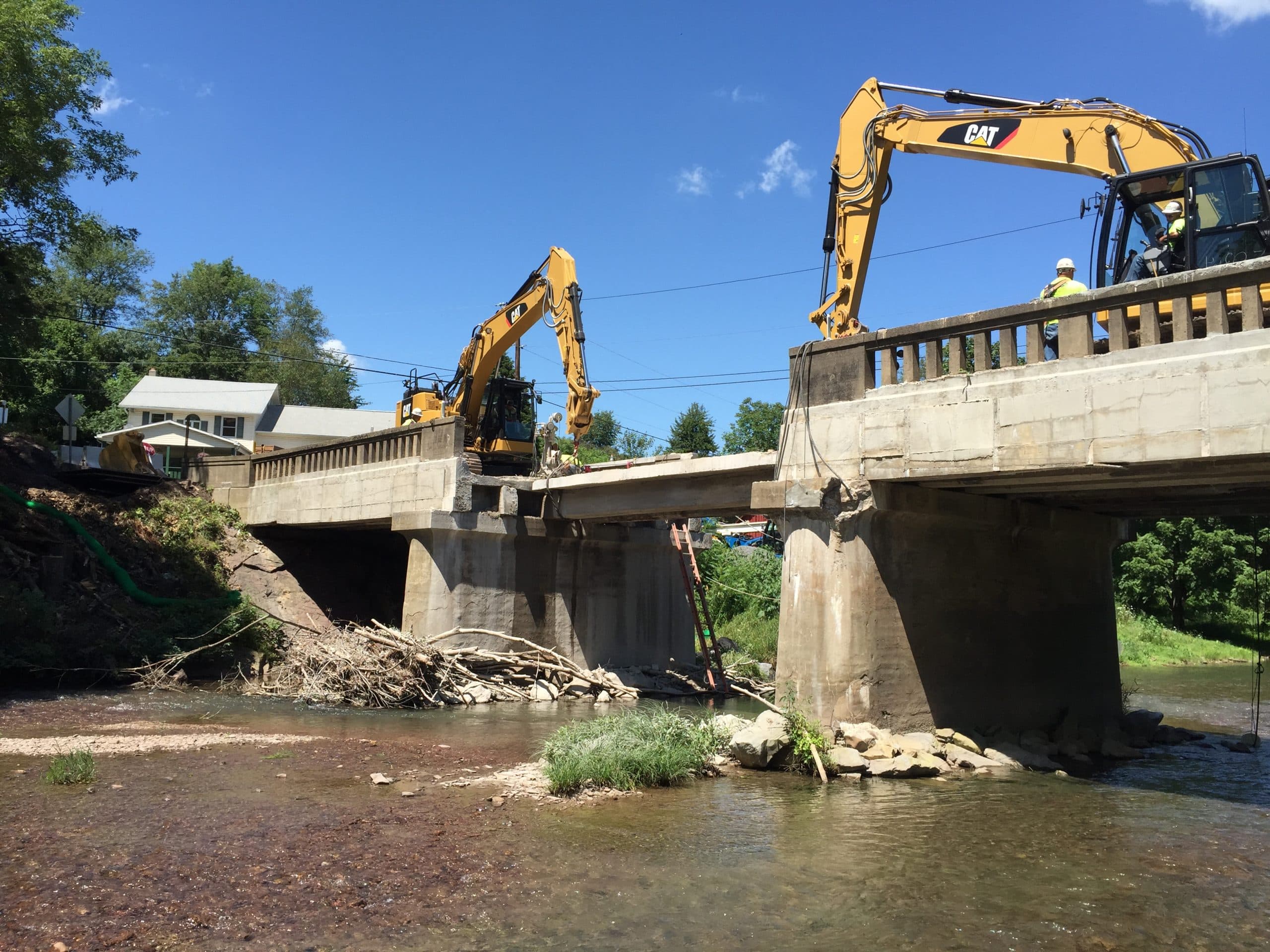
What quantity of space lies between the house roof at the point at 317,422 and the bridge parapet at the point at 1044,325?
4570 centimetres

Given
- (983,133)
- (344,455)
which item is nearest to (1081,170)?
(983,133)

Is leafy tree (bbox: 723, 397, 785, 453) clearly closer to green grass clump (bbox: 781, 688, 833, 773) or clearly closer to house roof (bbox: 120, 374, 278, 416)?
house roof (bbox: 120, 374, 278, 416)

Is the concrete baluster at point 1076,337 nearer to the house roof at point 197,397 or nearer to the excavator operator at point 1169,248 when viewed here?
the excavator operator at point 1169,248

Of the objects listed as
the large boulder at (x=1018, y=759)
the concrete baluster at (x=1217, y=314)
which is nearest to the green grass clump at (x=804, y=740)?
the large boulder at (x=1018, y=759)

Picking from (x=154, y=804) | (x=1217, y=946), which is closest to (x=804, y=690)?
(x=1217, y=946)

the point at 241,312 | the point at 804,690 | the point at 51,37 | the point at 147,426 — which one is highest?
the point at 241,312

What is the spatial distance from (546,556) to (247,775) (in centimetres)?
1106

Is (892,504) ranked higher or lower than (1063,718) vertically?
higher

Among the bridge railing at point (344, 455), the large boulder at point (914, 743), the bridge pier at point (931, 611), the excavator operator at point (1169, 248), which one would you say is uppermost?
the excavator operator at point (1169, 248)

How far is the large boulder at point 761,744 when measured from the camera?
11164 mm

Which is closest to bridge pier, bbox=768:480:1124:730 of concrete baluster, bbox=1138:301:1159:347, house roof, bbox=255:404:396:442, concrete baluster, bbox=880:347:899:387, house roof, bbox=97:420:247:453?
concrete baluster, bbox=880:347:899:387

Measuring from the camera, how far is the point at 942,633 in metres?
12.7

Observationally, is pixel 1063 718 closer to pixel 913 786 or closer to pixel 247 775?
pixel 913 786

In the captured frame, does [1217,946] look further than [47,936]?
Yes
